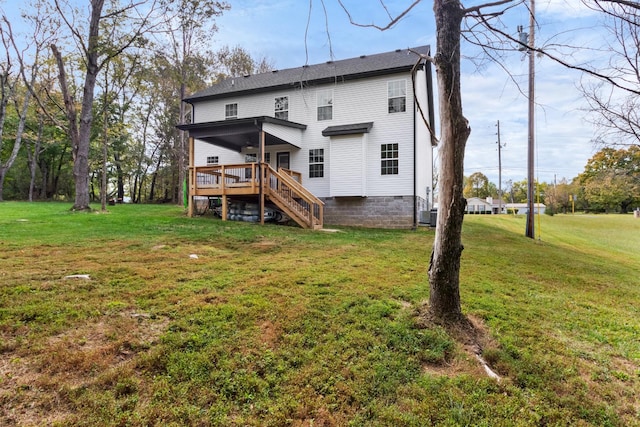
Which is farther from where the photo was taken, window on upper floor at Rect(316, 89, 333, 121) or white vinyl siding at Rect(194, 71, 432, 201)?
A: window on upper floor at Rect(316, 89, 333, 121)

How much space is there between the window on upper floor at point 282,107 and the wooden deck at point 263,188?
137 inches

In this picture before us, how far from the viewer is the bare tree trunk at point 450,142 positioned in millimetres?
3100

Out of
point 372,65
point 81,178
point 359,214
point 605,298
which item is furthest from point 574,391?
point 81,178

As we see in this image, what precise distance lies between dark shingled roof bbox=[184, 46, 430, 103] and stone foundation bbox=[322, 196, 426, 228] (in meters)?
4.93

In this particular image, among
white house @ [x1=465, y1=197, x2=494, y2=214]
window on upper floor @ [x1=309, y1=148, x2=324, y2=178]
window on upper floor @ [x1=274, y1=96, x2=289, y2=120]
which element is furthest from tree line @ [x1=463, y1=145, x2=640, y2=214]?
window on upper floor @ [x1=274, y1=96, x2=289, y2=120]

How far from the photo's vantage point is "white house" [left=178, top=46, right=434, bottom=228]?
457 inches

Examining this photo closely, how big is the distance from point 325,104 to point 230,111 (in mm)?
4821

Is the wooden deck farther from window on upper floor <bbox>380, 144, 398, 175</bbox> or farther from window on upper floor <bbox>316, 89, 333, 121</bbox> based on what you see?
window on upper floor <bbox>316, 89, 333, 121</bbox>

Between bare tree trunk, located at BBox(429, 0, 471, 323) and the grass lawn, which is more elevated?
bare tree trunk, located at BBox(429, 0, 471, 323)

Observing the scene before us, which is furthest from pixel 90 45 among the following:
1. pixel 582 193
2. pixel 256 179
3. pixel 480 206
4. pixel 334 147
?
pixel 582 193

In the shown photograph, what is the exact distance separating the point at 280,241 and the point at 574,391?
243 inches

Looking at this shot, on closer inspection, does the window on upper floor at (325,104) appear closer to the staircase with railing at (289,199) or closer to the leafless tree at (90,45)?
the staircase with railing at (289,199)

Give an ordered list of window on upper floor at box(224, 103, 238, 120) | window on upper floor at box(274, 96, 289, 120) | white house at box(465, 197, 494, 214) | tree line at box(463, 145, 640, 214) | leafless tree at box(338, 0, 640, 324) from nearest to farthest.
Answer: leafless tree at box(338, 0, 640, 324), window on upper floor at box(274, 96, 289, 120), window on upper floor at box(224, 103, 238, 120), tree line at box(463, 145, 640, 214), white house at box(465, 197, 494, 214)

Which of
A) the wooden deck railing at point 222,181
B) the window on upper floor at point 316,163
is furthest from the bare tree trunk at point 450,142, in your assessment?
the window on upper floor at point 316,163
